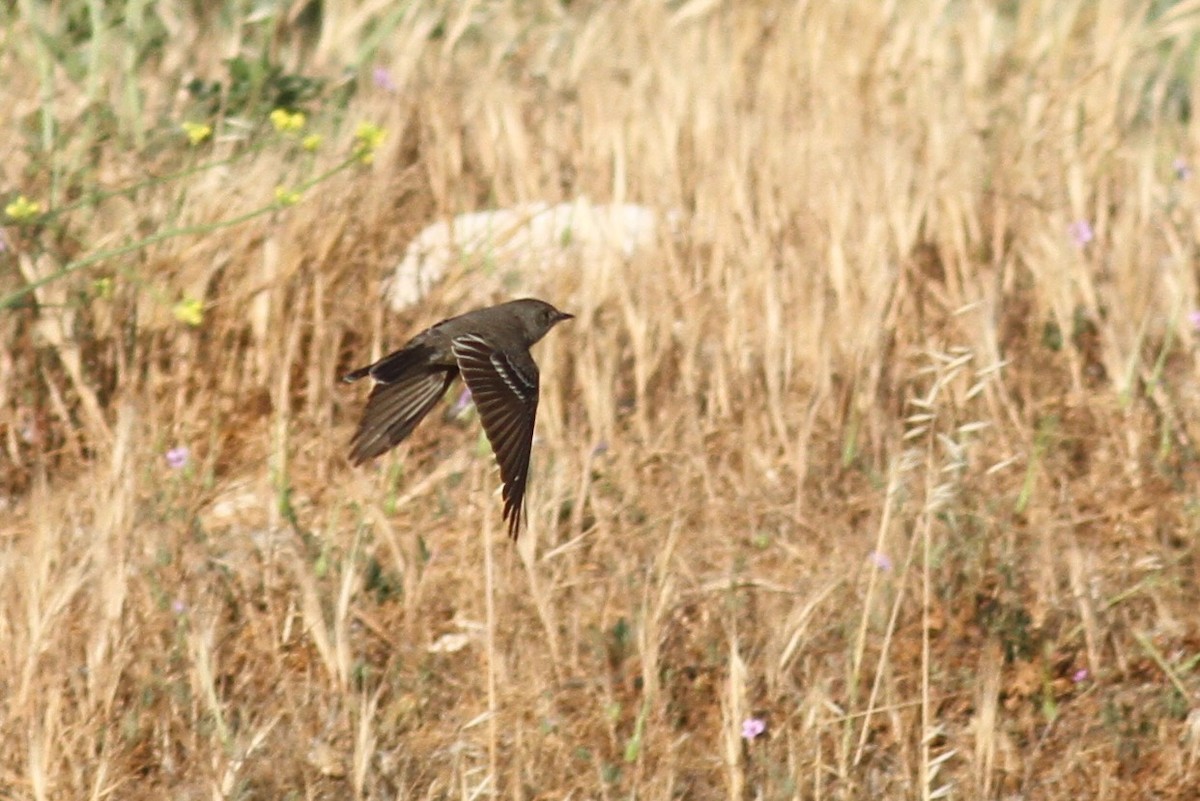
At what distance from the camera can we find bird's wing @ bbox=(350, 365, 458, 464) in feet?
15.0

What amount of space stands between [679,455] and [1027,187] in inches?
62.6

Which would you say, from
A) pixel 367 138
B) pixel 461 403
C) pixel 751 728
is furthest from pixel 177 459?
pixel 751 728

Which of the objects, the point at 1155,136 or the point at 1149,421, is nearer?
the point at 1149,421

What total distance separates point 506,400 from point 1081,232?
7.35 feet

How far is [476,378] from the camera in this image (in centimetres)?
411

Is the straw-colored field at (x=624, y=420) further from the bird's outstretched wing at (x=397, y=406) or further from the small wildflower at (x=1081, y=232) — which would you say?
the bird's outstretched wing at (x=397, y=406)

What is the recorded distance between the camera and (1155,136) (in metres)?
6.12

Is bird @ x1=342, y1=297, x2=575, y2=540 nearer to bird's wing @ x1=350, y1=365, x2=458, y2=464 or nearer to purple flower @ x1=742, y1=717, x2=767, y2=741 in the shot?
bird's wing @ x1=350, y1=365, x2=458, y2=464

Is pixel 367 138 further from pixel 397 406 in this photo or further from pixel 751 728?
pixel 751 728

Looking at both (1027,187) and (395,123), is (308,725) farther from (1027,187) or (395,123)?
(1027,187)

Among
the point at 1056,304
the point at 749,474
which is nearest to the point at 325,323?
the point at 749,474

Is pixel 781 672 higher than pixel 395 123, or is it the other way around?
pixel 395 123

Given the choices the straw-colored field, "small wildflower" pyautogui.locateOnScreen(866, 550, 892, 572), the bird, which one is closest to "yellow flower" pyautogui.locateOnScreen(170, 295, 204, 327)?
the straw-colored field

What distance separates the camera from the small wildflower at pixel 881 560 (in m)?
4.13
